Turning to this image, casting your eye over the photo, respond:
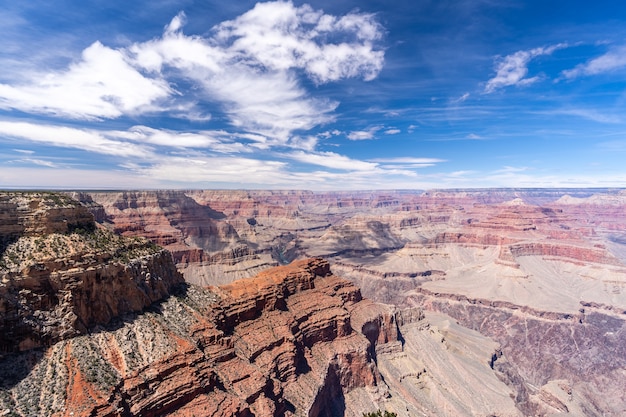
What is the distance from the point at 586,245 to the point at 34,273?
236774mm

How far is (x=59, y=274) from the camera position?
108 ft

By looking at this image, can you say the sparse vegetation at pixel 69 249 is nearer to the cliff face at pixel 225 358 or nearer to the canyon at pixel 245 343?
the canyon at pixel 245 343

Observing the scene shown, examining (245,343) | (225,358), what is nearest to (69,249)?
(225,358)

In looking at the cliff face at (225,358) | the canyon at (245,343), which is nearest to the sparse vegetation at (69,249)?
the canyon at (245,343)

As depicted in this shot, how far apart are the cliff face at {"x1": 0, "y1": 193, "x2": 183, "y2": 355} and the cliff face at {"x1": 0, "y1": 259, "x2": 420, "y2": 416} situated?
6.46 feet

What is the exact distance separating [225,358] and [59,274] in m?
21.2

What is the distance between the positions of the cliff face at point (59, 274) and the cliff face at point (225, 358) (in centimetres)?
197

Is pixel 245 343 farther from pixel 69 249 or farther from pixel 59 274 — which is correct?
pixel 69 249

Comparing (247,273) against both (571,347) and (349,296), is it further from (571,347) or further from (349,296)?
(571,347)

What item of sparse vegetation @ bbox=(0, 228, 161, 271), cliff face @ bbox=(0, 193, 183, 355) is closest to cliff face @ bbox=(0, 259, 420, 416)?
cliff face @ bbox=(0, 193, 183, 355)

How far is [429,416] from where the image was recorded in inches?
2308

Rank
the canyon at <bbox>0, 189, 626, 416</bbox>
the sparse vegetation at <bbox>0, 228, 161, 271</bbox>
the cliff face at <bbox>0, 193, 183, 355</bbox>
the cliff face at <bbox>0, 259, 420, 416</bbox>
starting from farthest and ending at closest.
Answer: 1. the sparse vegetation at <bbox>0, 228, 161, 271</bbox>
2. the canyon at <bbox>0, 189, 626, 416</bbox>
3. the cliff face at <bbox>0, 193, 183, 355</bbox>
4. the cliff face at <bbox>0, 259, 420, 416</bbox>

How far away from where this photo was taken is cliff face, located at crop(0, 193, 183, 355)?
30.4m

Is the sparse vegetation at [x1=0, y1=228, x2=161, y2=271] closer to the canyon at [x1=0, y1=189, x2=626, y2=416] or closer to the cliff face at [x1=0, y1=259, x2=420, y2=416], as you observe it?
the canyon at [x1=0, y1=189, x2=626, y2=416]
